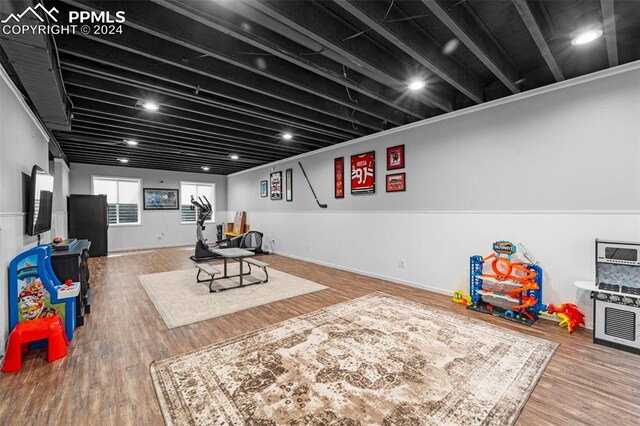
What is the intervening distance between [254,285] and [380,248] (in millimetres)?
2416

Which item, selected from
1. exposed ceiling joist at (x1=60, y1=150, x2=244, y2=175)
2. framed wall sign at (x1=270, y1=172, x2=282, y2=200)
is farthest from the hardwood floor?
exposed ceiling joist at (x1=60, y1=150, x2=244, y2=175)

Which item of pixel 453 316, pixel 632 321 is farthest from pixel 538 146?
pixel 453 316

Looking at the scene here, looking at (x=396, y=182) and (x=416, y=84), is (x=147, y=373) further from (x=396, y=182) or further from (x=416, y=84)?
(x=396, y=182)

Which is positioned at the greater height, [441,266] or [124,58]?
[124,58]

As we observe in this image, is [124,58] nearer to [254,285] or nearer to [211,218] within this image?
[254,285]

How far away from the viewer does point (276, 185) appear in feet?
26.5

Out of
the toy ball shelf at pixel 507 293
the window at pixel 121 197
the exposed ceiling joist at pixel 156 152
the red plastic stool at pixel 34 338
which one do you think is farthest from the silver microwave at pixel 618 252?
the window at pixel 121 197

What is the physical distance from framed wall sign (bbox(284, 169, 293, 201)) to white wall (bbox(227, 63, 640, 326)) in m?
2.20

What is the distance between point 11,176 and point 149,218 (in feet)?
23.8

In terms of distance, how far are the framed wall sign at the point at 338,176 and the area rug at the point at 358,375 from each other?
3400 millimetres

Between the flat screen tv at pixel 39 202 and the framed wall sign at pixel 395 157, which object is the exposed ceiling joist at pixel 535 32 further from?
the flat screen tv at pixel 39 202

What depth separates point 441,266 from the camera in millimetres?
4176

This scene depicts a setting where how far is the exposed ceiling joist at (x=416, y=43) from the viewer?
199cm

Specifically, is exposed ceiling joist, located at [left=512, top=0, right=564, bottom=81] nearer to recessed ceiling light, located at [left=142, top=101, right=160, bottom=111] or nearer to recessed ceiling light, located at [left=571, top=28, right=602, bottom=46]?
recessed ceiling light, located at [left=571, top=28, right=602, bottom=46]
